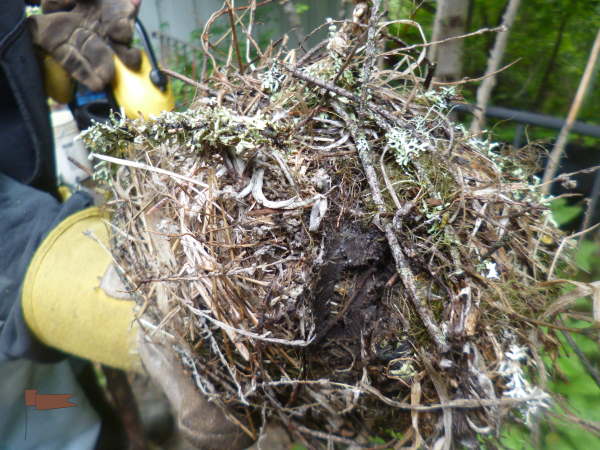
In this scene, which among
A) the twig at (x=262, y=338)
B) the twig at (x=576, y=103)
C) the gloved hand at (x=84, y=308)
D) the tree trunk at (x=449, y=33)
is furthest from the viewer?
the tree trunk at (x=449, y=33)

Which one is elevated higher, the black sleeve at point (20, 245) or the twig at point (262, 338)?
the twig at point (262, 338)

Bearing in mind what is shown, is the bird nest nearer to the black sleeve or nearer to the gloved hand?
the gloved hand

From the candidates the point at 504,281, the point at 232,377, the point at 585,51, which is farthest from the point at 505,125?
the point at 232,377

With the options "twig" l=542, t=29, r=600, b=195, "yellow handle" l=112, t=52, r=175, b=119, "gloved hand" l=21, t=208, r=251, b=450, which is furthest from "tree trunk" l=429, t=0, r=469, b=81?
"gloved hand" l=21, t=208, r=251, b=450

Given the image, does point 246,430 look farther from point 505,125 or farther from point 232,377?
point 505,125

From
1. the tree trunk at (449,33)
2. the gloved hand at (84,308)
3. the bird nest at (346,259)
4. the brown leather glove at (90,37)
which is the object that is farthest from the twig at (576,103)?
the brown leather glove at (90,37)

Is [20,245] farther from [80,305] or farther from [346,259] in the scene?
[346,259]

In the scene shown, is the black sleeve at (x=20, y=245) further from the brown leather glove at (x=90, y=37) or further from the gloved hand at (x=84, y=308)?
the brown leather glove at (x=90, y=37)
